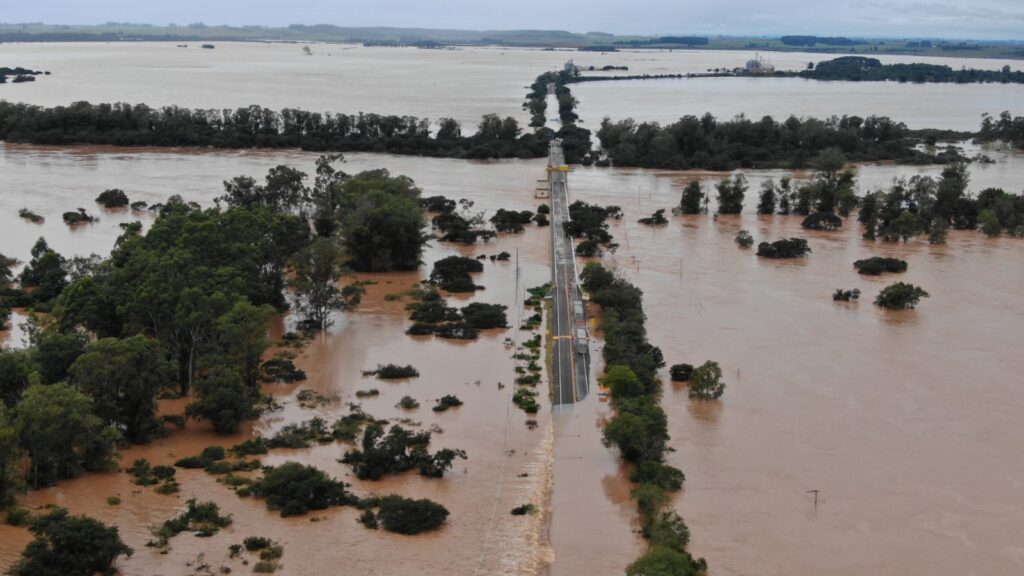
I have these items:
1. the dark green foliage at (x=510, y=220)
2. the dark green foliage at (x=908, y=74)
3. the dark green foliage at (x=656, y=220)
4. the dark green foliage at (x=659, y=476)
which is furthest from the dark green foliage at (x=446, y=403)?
the dark green foliage at (x=908, y=74)

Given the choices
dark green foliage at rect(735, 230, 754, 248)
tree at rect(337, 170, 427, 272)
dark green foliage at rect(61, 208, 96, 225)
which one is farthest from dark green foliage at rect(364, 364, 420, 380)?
dark green foliage at rect(61, 208, 96, 225)

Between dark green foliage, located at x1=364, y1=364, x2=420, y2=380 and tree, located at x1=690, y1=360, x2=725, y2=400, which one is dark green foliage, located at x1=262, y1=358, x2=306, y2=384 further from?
tree, located at x1=690, y1=360, x2=725, y2=400

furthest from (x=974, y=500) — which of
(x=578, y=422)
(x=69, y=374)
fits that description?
(x=69, y=374)

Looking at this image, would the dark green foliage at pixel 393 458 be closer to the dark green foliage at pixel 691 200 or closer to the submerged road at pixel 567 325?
the submerged road at pixel 567 325

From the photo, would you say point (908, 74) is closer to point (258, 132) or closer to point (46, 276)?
point (258, 132)

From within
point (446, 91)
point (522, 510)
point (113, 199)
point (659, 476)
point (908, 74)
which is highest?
point (446, 91)

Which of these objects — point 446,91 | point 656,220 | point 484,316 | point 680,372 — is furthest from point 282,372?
point 446,91
